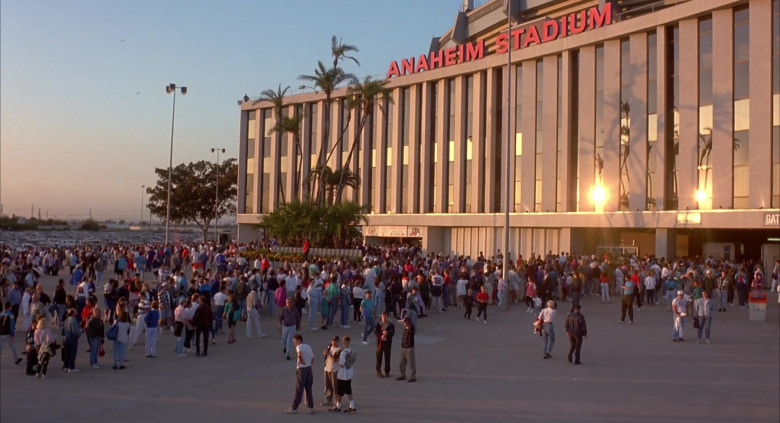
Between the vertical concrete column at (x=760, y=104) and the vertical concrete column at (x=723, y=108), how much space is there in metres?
1.13

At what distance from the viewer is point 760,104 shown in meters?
33.8

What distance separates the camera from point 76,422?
1071 cm

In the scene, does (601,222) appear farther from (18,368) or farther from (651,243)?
(18,368)

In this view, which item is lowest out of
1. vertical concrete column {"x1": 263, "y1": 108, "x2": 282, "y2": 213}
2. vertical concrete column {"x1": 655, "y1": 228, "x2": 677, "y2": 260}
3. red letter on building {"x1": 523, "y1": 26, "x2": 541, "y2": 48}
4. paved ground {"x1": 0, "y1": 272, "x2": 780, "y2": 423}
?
paved ground {"x1": 0, "y1": 272, "x2": 780, "y2": 423}

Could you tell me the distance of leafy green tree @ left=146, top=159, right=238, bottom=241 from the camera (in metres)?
75.2

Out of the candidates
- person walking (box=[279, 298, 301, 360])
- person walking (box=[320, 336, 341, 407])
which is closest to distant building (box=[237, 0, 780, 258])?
person walking (box=[279, 298, 301, 360])

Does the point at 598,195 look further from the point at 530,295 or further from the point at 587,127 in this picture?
the point at 530,295

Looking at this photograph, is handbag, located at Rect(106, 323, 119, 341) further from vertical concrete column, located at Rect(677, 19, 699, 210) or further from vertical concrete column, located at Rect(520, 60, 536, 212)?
vertical concrete column, located at Rect(520, 60, 536, 212)

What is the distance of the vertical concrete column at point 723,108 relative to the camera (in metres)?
35.2

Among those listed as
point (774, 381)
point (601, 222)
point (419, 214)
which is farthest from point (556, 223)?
point (774, 381)

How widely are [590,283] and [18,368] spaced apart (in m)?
21.9

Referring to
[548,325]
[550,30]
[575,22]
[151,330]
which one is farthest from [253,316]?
[550,30]

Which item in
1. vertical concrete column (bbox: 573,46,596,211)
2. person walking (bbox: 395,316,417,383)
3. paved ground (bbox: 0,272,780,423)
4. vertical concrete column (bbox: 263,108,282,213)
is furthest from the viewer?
vertical concrete column (bbox: 263,108,282,213)

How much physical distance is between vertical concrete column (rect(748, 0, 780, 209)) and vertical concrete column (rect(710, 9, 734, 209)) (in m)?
1.13
